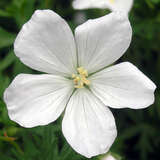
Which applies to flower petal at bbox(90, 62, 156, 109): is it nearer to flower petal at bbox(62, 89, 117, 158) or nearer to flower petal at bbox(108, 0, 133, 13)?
flower petal at bbox(62, 89, 117, 158)

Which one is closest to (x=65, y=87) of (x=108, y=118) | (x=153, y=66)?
(x=108, y=118)

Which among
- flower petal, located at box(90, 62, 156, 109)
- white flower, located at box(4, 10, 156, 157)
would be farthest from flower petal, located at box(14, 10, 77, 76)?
flower petal, located at box(90, 62, 156, 109)

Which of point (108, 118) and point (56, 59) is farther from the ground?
point (56, 59)

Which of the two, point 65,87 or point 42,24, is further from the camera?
point 65,87

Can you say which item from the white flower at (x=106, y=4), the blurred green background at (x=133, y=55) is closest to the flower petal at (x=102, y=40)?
the white flower at (x=106, y=4)

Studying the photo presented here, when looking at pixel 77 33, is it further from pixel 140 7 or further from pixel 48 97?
pixel 140 7

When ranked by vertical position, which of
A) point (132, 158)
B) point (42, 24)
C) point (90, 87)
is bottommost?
point (132, 158)
